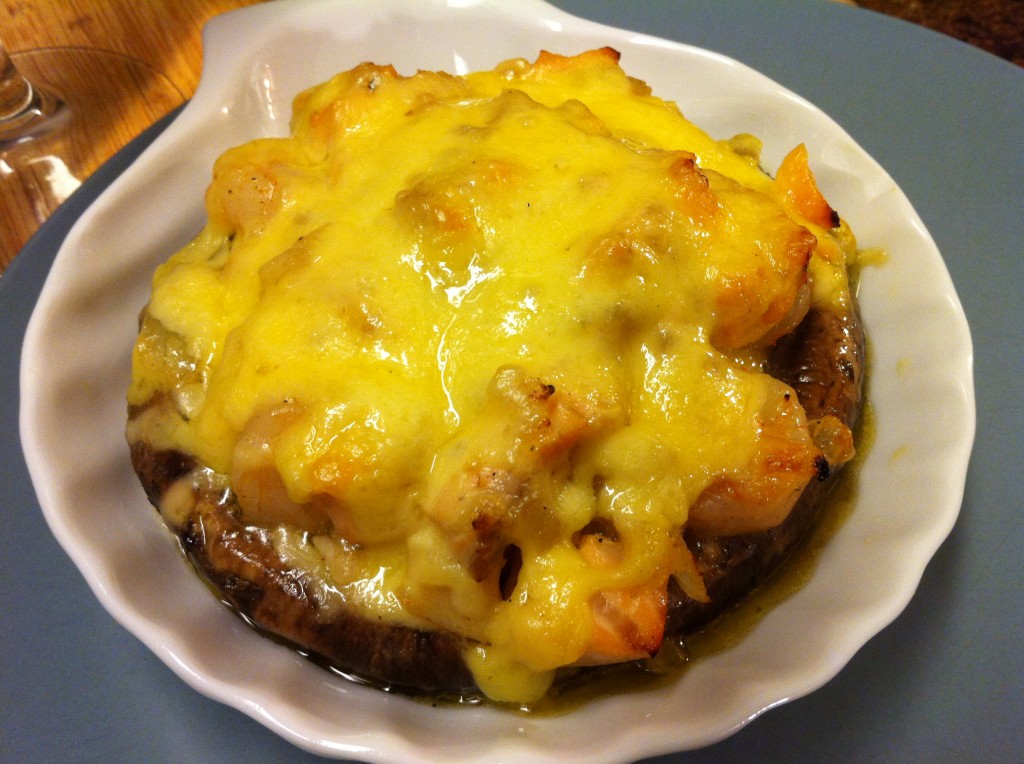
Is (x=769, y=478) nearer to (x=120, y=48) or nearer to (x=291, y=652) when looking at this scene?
(x=291, y=652)

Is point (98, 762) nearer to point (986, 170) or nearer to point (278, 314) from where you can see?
point (278, 314)

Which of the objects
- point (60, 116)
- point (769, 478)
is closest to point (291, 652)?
point (769, 478)

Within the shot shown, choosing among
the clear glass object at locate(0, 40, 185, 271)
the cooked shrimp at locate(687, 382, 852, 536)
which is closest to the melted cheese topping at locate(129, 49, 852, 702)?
the cooked shrimp at locate(687, 382, 852, 536)

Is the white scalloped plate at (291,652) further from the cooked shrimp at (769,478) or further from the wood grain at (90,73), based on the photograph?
the wood grain at (90,73)

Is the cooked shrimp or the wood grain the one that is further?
the wood grain

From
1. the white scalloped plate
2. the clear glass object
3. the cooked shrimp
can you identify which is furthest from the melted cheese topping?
the clear glass object

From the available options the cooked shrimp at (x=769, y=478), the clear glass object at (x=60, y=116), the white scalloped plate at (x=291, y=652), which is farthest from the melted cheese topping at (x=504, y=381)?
the clear glass object at (x=60, y=116)

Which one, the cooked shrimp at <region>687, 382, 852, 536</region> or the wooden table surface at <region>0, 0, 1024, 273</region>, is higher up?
the wooden table surface at <region>0, 0, 1024, 273</region>

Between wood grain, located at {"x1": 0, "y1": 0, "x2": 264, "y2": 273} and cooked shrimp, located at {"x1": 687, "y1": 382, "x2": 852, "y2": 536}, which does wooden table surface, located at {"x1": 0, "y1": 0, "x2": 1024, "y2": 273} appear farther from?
cooked shrimp, located at {"x1": 687, "y1": 382, "x2": 852, "y2": 536}
